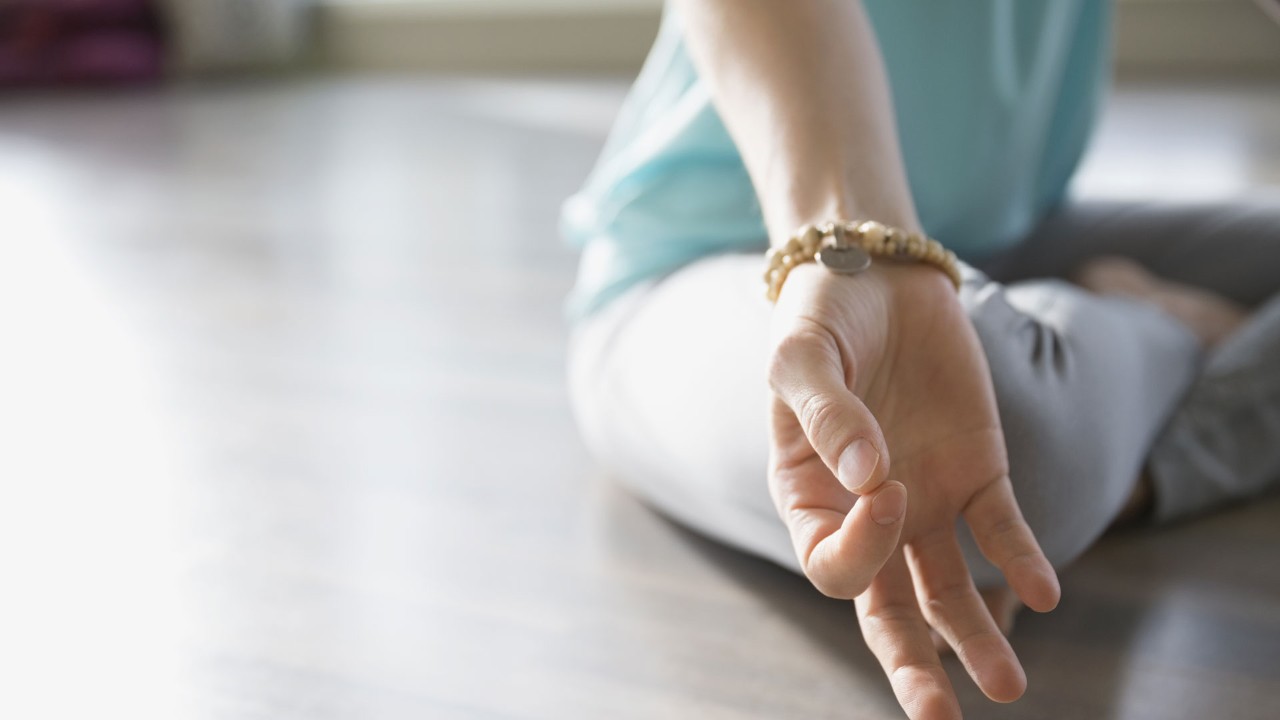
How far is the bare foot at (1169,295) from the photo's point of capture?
Answer: 113 centimetres

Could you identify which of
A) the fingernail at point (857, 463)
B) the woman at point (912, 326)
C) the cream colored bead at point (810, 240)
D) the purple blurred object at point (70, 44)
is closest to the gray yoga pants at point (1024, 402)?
the woman at point (912, 326)

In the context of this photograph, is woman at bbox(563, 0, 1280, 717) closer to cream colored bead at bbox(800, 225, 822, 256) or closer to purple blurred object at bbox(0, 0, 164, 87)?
cream colored bead at bbox(800, 225, 822, 256)

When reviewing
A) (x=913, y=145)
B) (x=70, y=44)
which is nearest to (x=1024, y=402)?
(x=913, y=145)

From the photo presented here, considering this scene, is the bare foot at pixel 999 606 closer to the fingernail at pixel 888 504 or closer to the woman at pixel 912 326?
the woman at pixel 912 326

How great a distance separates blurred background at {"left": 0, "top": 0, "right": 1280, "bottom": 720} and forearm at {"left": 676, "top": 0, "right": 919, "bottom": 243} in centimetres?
27

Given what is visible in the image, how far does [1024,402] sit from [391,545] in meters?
0.47

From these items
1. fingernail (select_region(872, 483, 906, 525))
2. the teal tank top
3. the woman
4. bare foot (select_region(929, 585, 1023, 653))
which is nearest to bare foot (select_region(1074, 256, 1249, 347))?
the woman

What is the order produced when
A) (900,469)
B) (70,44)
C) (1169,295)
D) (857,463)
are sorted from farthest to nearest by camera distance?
(70,44) → (1169,295) → (900,469) → (857,463)

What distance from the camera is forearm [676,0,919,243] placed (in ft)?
2.47

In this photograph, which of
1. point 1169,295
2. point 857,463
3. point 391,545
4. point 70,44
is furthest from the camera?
point 70,44

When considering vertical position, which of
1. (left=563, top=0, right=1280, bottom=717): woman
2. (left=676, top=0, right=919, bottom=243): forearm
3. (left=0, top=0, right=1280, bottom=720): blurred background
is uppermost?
(left=676, top=0, right=919, bottom=243): forearm

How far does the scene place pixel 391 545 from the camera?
96 centimetres

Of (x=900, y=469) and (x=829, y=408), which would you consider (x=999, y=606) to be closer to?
(x=900, y=469)

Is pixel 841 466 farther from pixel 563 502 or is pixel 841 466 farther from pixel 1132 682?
pixel 563 502
